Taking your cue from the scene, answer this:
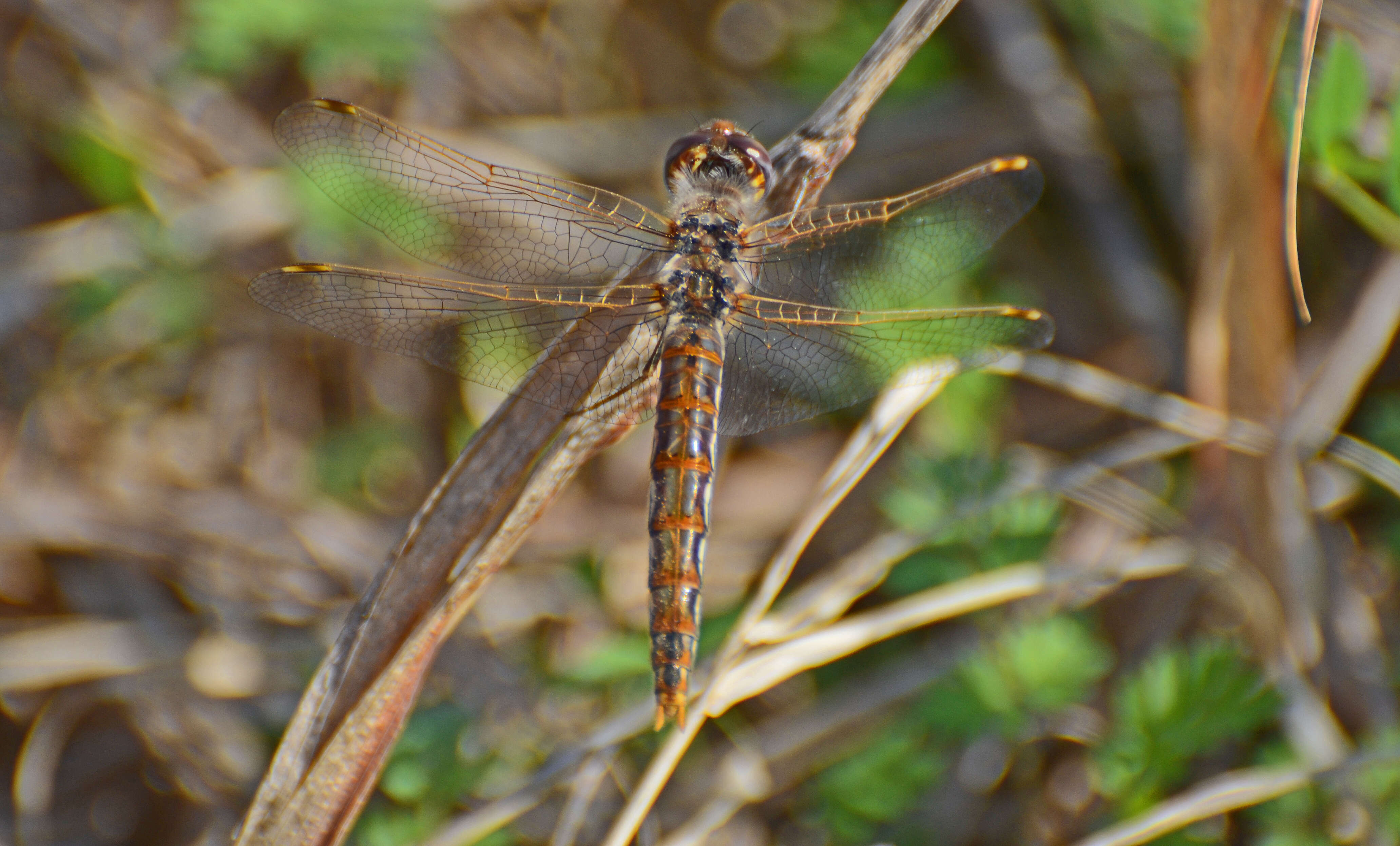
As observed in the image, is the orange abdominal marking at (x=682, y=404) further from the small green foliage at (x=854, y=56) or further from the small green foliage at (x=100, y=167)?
the small green foliage at (x=100, y=167)

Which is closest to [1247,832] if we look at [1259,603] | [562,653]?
[1259,603]

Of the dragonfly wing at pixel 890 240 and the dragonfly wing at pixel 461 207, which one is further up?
the dragonfly wing at pixel 461 207

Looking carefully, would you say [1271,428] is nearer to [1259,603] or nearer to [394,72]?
[1259,603]

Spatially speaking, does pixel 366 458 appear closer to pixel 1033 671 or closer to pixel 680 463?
pixel 680 463

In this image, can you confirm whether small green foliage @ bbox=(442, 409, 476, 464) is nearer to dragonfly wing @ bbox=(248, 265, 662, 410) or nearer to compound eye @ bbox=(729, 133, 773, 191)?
dragonfly wing @ bbox=(248, 265, 662, 410)

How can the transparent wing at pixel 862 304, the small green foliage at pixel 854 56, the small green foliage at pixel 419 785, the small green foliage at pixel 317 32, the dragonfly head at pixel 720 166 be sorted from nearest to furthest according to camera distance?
1. the transparent wing at pixel 862 304
2. the dragonfly head at pixel 720 166
3. the small green foliage at pixel 419 785
4. the small green foliage at pixel 317 32
5. the small green foliage at pixel 854 56

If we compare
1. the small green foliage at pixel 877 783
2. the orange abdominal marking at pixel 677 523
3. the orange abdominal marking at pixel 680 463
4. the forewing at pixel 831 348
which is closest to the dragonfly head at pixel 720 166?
the forewing at pixel 831 348
